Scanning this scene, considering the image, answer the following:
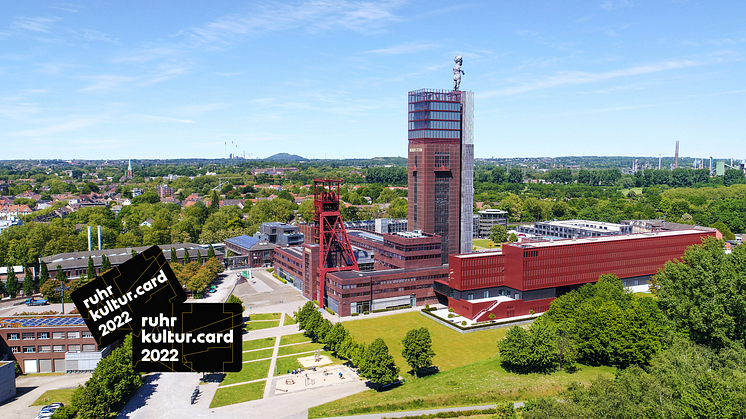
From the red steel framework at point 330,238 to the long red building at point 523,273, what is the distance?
20590 mm

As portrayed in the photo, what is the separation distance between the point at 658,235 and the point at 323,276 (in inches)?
2981

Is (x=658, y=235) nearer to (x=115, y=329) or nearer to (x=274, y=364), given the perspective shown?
(x=274, y=364)

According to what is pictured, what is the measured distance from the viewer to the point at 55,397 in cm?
5825

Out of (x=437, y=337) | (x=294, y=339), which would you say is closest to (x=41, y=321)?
(x=294, y=339)

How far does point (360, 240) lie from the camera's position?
123m

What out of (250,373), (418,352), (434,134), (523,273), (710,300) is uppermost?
(434,134)

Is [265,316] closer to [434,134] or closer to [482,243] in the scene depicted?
[434,134]

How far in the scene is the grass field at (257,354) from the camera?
7106 centimetres

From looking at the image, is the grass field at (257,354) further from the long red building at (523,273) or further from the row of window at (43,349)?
the long red building at (523,273)

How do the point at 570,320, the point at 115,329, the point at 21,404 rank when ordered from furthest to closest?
the point at 570,320
the point at 21,404
the point at 115,329

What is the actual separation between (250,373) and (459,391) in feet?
91.8

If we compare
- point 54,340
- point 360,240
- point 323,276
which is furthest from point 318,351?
point 360,240

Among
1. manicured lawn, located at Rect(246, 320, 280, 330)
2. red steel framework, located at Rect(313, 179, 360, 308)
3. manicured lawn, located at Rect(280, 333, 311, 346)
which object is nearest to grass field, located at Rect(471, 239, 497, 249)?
red steel framework, located at Rect(313, 179, 360, 308)

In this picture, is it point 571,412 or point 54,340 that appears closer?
point 571,412
